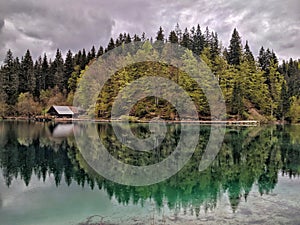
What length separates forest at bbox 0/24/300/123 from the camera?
166ft

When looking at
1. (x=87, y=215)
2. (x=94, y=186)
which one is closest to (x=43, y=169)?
(x=94, y=186)

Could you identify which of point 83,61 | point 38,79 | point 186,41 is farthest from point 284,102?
point 38,79

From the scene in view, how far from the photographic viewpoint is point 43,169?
50.6 feet

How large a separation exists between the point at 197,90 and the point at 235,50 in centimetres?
2021

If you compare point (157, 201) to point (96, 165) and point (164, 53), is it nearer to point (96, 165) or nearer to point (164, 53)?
point (96, 165)

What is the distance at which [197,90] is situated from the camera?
160 feet

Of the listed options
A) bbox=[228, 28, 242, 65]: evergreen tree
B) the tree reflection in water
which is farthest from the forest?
the tree reflection in water

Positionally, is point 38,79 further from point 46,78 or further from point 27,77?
point 27,77

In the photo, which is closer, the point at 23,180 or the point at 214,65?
the point at 23,180

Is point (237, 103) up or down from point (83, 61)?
down

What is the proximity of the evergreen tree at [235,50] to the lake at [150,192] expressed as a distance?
45.8 meters

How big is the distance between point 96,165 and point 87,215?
7597 millimetres

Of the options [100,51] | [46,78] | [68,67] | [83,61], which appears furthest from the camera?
[46,78]

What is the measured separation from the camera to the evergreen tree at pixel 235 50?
63219 mm
